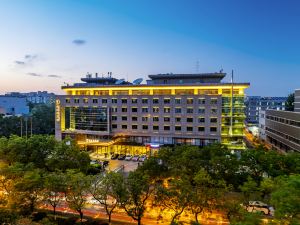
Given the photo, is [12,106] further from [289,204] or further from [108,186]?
[289,204]

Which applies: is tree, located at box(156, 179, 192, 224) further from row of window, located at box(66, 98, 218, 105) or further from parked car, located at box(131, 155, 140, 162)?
row of window, located at box(66, 98, 218, 105)

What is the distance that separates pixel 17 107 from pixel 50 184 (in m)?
105

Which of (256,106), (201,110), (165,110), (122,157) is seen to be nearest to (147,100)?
(165,110)

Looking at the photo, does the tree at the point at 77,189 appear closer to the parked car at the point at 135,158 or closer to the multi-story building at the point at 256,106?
the parked car at the point at 135,158

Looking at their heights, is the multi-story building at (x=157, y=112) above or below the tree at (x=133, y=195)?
above

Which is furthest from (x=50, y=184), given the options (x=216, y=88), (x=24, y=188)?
(x=216, y=88)

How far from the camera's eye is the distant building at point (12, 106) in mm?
110438

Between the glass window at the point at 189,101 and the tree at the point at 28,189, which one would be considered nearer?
the tree at the point at 28,189

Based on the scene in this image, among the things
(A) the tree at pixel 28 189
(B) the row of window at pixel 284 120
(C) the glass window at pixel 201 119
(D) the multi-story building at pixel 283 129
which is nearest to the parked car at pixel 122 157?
(C) the glass window at pixel 201 119

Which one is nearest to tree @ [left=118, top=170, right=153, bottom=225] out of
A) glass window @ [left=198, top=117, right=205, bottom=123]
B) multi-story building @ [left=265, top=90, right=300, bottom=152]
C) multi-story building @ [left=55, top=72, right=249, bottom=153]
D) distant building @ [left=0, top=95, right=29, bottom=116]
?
multi-story building @ [left=55, top=72, right=249, bottom=153]

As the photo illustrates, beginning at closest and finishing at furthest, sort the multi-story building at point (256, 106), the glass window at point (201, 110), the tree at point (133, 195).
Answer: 1. the tree at point (133, 195)
2. the glass window at point (201, 110)
3. the multi-story building at point (256, 106)

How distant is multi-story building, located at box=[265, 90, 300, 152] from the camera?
5434 cm

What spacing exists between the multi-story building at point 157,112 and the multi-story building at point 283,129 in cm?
1118

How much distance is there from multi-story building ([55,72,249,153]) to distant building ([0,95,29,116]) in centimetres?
5676
